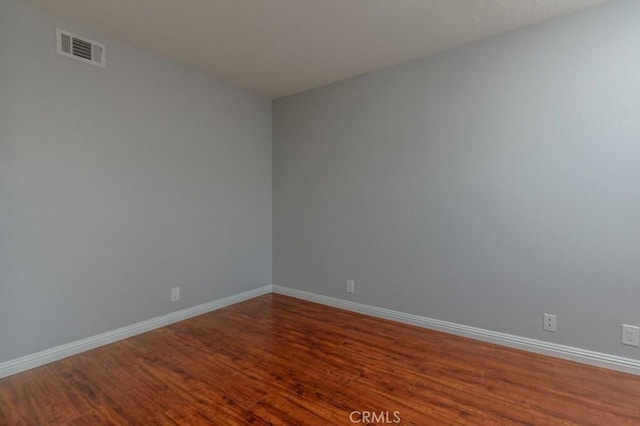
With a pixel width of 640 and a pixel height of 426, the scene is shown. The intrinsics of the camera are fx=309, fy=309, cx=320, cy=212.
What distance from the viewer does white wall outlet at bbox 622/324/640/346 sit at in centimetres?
205

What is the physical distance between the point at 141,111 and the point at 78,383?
84.2 inches

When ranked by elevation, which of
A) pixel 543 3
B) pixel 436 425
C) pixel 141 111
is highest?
pixel 543 3

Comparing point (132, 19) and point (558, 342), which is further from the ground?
point (132, 19)

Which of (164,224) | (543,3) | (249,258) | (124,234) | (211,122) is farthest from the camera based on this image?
(249,258)

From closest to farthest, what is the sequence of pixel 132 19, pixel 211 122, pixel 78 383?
pixel 78 383 → pixel 132 19 → pixel 211 122

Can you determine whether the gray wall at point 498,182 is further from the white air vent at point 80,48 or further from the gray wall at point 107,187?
the white air vent at point 80,48

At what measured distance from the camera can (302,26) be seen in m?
2.38

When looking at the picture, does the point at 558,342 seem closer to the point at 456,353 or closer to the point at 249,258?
the point at 456,353

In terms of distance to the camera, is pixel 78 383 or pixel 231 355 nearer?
pixel 78 383

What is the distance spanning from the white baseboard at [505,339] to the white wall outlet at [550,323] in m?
0.11

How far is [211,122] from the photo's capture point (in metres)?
3.33

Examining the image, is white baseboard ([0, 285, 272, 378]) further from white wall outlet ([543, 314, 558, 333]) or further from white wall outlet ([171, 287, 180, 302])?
white wall outlet ([543, 314, 558, 333])

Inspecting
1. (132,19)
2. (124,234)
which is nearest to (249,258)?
(124,234)

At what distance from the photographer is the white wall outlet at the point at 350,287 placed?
3342 millimetres
